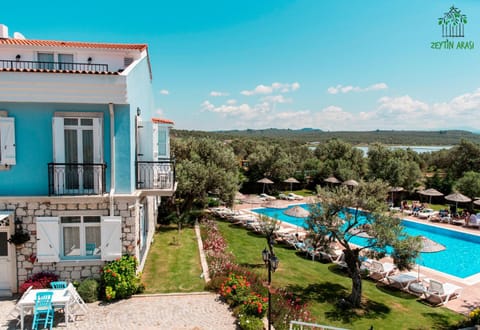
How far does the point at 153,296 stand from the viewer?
463 inches

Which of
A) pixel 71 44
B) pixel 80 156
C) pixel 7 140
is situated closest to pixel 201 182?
pixel 71 44

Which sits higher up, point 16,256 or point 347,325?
point 16,256

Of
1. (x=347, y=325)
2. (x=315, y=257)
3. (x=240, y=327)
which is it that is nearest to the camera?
(x=240, y=327)

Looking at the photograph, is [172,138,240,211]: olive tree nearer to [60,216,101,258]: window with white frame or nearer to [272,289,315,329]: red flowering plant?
[60,216,101,258]: window with white frame

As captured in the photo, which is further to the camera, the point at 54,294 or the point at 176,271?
the point at 176,271

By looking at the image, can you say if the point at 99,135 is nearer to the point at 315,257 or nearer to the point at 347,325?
the point at 347,325

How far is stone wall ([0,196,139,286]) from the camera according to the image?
11.2 metres

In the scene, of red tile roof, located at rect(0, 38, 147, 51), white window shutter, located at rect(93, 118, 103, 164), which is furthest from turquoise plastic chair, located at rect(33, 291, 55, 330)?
red tile roof, located at rect(0, 38, 147, 51)

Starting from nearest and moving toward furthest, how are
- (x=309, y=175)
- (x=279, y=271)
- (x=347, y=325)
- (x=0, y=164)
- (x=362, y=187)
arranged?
(x=0, y=164), (x=347, y=325), (x=362, y=187), (x=279, y=271), (x=309, y=175)

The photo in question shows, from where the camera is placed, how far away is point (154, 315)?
10422 mm

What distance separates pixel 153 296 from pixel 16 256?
5.23 meters

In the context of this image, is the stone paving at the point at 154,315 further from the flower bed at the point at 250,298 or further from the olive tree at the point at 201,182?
the olive tree at the point at 201,182

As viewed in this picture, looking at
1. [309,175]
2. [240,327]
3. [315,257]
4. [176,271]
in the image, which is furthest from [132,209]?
[309,175]

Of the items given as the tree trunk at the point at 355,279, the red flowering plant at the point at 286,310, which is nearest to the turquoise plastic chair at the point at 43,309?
the red flowering plant at the point at 286,310
